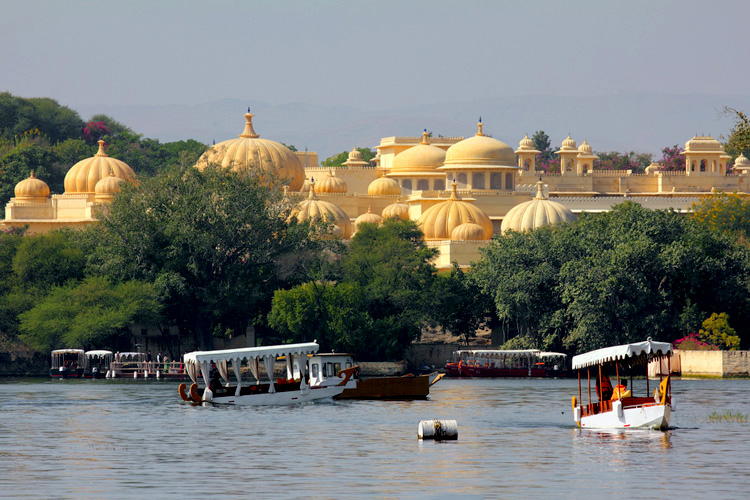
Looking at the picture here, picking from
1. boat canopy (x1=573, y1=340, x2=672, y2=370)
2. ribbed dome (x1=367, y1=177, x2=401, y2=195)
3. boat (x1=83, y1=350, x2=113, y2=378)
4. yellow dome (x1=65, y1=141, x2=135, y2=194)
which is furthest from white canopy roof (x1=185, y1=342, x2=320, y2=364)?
ribbed dome (x1=367, y1=177, x2=401, y2=195)

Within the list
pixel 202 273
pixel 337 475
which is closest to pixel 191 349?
pixel 202 273

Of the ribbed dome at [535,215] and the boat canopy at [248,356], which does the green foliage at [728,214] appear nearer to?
the ribbed dome at [535,215]

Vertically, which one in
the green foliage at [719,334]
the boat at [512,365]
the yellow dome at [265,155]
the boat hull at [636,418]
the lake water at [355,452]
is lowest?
the lake water at [355,452]

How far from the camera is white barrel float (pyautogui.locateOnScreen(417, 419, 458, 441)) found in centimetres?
4044

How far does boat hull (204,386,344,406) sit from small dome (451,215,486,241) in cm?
3615

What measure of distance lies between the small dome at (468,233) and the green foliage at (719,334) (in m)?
23.0

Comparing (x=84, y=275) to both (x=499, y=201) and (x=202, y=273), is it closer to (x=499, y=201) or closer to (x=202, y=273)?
(x=202, y=273)

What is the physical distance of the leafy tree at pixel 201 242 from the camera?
240 feet

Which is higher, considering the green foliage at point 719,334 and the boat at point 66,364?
the green foliage at point 719,334

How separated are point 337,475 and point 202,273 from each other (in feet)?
136

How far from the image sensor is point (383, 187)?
4259 inches

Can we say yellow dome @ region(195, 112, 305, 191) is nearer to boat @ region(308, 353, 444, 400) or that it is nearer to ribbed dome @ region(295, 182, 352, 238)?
ribbed dome @ region(295, 182, 352, 238)

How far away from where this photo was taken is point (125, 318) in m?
71.6

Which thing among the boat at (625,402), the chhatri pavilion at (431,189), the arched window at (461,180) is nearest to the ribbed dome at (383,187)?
the chhatri pavilion at (431,189)
